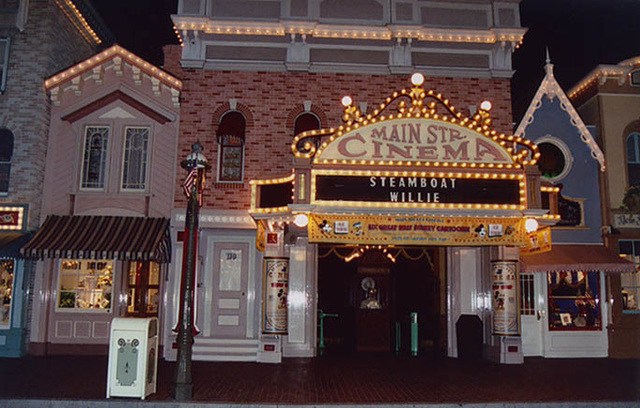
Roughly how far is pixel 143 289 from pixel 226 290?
265 centimetres

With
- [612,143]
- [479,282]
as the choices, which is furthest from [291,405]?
[612,143]

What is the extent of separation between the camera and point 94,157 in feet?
51.5

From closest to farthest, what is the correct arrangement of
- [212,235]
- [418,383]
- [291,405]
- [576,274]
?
[291,405]
[418,383]
[212,235]
[576,274]

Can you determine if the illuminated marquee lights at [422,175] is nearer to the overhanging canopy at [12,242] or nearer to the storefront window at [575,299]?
the storefront window at [575,299]

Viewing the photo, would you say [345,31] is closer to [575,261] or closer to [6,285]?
[575,261]

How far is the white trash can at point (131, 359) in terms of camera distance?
31.2 feet

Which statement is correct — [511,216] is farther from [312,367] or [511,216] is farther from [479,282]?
[312,367]

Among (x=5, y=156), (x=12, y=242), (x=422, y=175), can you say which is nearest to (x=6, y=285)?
Answer: (x=12, y=242)

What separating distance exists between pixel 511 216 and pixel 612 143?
→ 720 cm

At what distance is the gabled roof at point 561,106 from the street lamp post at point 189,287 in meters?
10.4

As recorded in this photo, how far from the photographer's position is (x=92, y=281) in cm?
1549

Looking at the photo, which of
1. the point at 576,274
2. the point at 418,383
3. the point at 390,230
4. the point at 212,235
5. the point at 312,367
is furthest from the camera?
the point at 576,274

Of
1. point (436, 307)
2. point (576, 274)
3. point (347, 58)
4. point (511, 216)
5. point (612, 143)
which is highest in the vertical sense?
point (347, 58)

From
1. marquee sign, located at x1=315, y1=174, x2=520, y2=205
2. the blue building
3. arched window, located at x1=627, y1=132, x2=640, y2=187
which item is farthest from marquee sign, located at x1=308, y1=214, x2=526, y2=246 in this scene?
arched window, located at x1=627, y1=132, x2=640, y2=187
